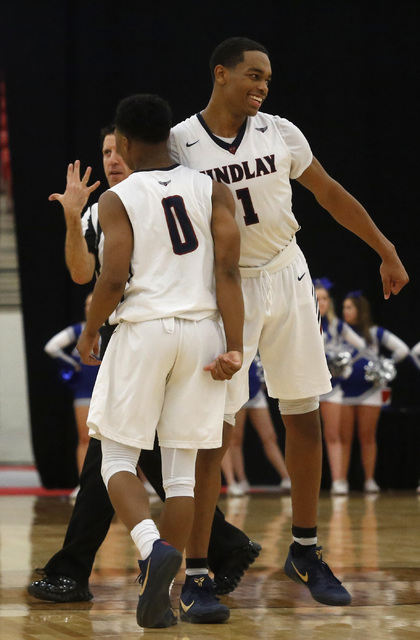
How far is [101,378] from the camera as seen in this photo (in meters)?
3.10

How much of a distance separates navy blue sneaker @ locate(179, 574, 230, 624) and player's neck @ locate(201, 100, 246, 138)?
56.9 inches

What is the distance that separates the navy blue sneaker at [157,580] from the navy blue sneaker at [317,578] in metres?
0.78

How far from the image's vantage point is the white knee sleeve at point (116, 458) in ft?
10.1

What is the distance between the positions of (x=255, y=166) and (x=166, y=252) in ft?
1.71

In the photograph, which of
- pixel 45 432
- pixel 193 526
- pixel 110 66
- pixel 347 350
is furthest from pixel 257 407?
pixel 193 526

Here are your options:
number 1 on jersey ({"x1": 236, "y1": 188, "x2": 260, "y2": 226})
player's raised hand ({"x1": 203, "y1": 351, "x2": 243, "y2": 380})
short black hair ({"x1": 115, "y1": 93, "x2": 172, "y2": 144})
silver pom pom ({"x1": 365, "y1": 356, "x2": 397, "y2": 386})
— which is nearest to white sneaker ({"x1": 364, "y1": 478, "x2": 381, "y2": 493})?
silver pom pom ({"x1": 365, "y1": 356, "x2": 397, "y2": 386})

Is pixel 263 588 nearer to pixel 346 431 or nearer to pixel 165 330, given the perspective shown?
pixel 165 330

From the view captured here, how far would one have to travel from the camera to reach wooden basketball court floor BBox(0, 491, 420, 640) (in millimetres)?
3053

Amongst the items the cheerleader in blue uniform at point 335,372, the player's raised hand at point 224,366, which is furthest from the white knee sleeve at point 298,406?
the cheerleader in blue uniform at point 335,372

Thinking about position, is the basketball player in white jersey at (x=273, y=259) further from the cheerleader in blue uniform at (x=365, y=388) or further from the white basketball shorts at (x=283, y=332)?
the cheerleader in blue uniform at (x=365, y=388)

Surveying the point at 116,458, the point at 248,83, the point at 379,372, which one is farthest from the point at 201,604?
the point at 379,372

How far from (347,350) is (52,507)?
2891mm

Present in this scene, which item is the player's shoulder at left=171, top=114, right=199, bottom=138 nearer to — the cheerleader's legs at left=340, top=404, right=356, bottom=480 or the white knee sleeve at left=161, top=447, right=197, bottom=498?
the white knee sleeve at left=161, top=447, right=197, bottom=498

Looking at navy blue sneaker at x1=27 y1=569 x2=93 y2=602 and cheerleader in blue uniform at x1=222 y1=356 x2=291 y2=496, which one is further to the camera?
cheerleader in blue uniform at x1=222 y1=356 x2=291 y2=496
